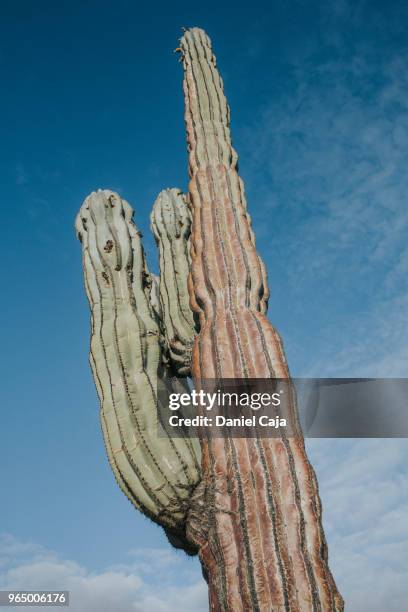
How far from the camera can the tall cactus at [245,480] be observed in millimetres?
2592

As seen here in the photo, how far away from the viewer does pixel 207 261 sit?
12.0 ft

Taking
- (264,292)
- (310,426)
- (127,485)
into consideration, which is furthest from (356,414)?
(127,485)

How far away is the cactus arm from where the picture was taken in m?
3.15

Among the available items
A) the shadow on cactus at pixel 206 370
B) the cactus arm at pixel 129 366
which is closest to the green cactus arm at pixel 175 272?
the shadow on cactus at pixel 206 370

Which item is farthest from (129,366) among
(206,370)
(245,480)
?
(245,480)

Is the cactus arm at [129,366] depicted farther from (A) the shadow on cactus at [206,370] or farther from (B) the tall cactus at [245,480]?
(B) the tall cactus at [245,480]

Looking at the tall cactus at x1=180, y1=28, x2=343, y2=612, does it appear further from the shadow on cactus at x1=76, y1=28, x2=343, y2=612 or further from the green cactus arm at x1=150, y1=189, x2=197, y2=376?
the green cactus arm at x1=150, y1=189, x2=197, y2=376

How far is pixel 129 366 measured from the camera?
3.51 metres

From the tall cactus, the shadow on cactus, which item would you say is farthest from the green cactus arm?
the tall cactus

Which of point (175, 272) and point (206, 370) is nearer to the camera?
point (206, 370)

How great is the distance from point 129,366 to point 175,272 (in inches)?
43.7

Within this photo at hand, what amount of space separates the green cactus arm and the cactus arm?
0.97 ft

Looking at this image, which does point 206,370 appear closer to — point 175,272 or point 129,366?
point 129,366

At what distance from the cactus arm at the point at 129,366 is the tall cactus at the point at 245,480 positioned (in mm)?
198
